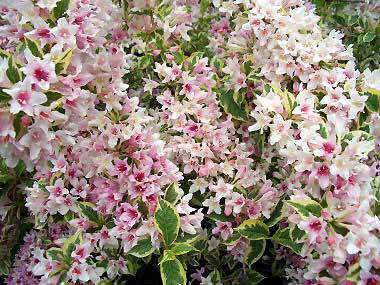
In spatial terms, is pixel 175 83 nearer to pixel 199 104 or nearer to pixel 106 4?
pixel 199 104

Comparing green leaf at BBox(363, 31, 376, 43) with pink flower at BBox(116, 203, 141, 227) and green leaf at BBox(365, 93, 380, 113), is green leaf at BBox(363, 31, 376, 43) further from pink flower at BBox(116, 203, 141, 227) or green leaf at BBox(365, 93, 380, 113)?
pink flower at BBox(116, 203, 141, 227)

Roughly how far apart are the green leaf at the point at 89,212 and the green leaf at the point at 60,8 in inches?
23.0

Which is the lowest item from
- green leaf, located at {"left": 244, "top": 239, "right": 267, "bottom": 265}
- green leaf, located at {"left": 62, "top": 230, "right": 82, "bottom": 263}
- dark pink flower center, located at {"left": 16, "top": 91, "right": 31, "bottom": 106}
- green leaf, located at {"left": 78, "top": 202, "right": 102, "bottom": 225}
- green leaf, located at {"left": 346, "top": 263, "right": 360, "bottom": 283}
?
green leaf, located at {"left": 62, "top": 230, "right": 82, "bottom": 263}

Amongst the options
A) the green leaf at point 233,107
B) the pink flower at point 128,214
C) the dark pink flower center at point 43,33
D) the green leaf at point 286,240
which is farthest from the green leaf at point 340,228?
the dark pink flower center at point 43,33

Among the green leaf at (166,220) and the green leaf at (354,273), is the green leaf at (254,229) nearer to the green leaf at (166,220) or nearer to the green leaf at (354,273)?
the green leaf at (166,220)

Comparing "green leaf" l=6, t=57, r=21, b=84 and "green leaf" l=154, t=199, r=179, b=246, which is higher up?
"green leaf" l=6, t=57, r=21, b=84

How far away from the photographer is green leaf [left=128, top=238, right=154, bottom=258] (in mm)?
1675

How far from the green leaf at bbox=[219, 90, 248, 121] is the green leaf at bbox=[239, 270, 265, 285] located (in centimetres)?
54

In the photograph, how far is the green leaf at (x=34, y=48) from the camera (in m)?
1.53

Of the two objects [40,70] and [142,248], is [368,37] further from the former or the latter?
[40,70]

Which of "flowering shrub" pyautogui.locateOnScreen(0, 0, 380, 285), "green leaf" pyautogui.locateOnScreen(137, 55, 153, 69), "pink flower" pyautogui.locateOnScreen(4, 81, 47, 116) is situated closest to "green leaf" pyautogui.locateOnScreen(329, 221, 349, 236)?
"flowering shrub" pyautogui.locateOnScreen(0, 0, 380, 285)

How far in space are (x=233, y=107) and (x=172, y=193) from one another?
18.9 inches

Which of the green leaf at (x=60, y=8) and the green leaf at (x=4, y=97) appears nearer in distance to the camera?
the green leaf at (x=4, y=97)

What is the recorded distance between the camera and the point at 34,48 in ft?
5.03
